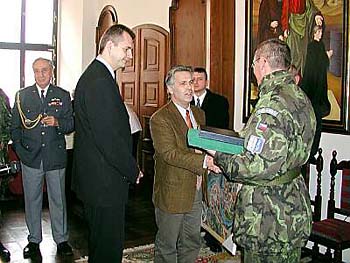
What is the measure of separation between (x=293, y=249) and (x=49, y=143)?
7.82ft

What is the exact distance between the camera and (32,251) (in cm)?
415

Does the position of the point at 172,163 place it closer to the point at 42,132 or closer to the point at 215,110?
the point at 42,132

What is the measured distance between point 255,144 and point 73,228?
133 inches

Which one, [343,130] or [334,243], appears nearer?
[334,243]

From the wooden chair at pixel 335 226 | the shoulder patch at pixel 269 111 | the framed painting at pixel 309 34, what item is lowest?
the wooden chair at pixel 335 226

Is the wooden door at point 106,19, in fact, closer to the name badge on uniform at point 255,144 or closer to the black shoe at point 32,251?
the black shoe at point 32,251

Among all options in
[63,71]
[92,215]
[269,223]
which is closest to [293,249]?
[269,223]

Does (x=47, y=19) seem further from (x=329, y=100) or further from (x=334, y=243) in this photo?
(x=334, y=243)

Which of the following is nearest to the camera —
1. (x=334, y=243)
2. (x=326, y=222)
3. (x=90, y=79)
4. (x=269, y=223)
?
(x=269, y=223)

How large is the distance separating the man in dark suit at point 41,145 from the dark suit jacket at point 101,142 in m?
1.36

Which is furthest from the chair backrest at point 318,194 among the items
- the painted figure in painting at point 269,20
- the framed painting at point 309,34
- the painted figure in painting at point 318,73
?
the painted figure in painting at point 269,20

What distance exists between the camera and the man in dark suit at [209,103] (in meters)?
4.69

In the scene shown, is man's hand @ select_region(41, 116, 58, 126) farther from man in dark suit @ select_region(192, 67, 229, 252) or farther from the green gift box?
the green gift box

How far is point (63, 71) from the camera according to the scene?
25.9 feet
